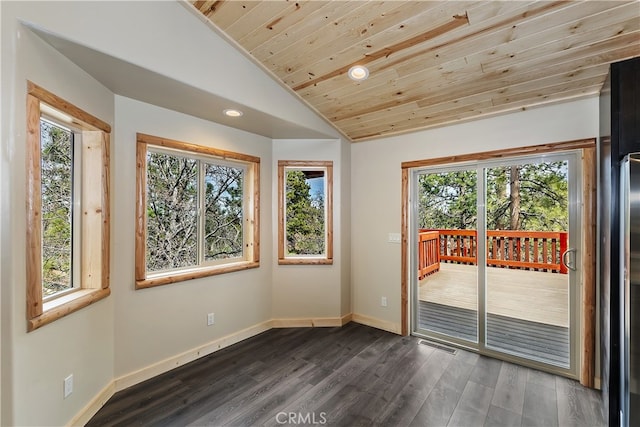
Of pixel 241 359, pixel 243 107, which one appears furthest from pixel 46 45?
pixel 241 359

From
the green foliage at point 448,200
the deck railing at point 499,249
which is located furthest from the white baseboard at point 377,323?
the green foliage at point 448,200

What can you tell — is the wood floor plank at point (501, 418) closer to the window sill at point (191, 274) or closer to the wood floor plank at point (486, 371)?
the wood floor plank at point (486, 371)

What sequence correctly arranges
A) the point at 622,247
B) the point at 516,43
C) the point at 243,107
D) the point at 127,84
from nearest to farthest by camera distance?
the point at 622,247 → the point at 516,43 → the point at 127,84 → the point at 243,107

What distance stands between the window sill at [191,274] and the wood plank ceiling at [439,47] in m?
2.01

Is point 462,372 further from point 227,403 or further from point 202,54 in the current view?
point 202,54

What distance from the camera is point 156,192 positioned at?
8.72 feet

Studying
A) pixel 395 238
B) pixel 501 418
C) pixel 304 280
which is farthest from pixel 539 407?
pixel 304 280

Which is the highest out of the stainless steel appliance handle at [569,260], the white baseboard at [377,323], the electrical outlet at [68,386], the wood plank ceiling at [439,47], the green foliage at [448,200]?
the wood plank ceiling at [439,47]

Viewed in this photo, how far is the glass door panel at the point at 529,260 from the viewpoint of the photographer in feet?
8.47

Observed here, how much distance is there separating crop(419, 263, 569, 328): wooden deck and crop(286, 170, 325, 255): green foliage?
157cm

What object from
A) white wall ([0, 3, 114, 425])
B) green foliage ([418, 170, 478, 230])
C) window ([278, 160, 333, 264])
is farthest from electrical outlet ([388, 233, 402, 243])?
white wall ([0, 3, 114, 425])

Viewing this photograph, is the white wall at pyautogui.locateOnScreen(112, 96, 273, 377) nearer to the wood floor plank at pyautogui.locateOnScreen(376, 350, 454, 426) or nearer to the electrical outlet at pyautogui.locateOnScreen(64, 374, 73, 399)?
the electrical outlet at pyautogui.locateOnScreen(64, 374, 73, 399)

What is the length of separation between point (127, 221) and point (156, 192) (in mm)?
408

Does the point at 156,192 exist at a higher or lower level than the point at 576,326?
higher
